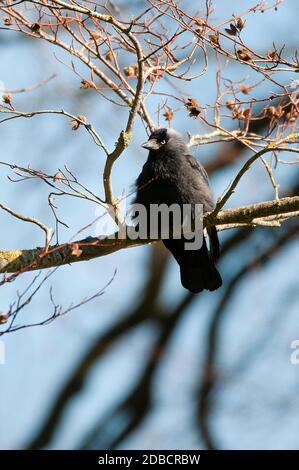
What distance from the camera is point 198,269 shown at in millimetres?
6711

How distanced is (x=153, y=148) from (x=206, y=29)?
1.61 m

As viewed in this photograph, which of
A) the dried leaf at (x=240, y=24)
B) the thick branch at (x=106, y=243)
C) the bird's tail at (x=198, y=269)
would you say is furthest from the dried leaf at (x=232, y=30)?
the bird's tail at (x=198, y=269)

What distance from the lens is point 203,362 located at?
9.88m

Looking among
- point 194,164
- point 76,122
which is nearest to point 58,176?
point 76,122

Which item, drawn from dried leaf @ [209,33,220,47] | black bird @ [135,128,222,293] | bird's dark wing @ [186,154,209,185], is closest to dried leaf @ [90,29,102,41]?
dried leaf @ [209,33,220,47]

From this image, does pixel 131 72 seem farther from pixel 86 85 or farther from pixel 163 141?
pixel 163 141

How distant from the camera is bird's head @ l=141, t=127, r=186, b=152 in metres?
6.50

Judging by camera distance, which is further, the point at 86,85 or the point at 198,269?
the point at 198,269

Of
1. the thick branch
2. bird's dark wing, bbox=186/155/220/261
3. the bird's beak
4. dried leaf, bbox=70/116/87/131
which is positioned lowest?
the thick branch

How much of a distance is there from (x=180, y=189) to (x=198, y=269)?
0.74 m

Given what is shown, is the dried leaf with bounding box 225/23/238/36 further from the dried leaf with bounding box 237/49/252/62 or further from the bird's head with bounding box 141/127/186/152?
the bird's head with bounding box 141/127/186/152

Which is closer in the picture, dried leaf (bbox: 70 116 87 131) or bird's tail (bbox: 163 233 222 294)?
dried leaf (bbox: 70 116 87 131)
